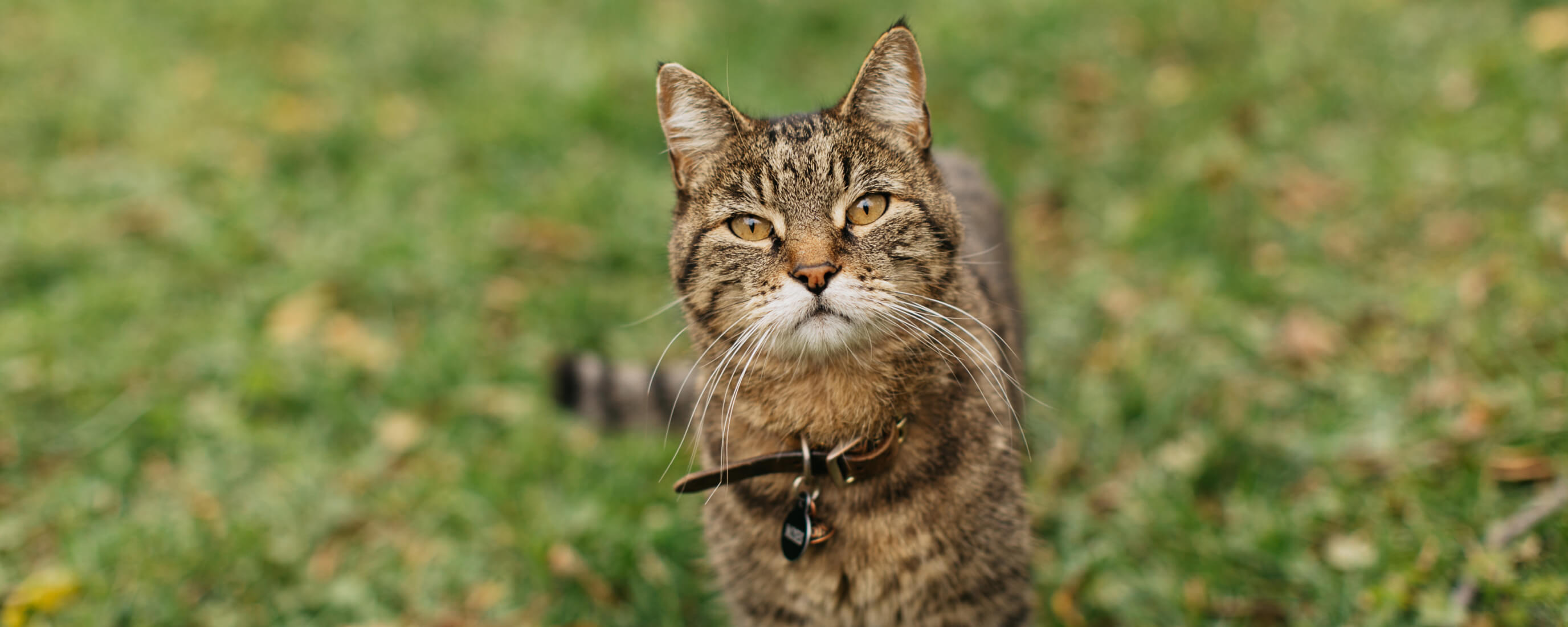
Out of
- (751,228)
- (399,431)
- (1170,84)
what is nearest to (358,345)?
(399,431)

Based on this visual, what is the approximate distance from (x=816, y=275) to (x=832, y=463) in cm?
41

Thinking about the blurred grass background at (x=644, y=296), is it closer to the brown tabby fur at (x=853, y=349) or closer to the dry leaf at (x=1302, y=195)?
the dry leaf at (x=1302, y=195)

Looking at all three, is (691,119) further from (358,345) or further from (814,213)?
(358,345)

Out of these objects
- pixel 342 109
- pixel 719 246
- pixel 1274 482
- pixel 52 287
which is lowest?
pixel 1274 482

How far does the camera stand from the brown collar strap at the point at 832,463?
182cm

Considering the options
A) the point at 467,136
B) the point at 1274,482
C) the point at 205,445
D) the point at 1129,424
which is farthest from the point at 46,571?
the point at 1274,482

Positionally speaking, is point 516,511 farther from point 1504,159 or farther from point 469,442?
point 1504,159

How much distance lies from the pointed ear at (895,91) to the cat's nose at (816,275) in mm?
427

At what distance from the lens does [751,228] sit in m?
1.88

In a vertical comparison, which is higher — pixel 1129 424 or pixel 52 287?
pixel 52 287

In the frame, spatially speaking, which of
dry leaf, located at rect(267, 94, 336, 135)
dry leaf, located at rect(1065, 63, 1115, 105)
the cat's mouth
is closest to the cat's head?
the cat's mouth

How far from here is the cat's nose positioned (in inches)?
66.0

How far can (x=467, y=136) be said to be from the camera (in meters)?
4.61

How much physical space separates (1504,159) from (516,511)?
406 centimetres
